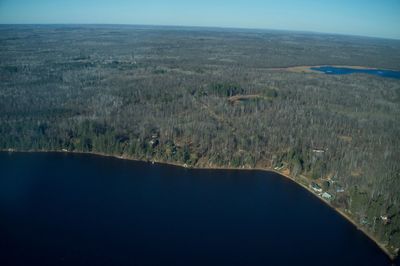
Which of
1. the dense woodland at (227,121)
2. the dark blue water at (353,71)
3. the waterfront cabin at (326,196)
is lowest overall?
the waterfront cabin at (326,196)

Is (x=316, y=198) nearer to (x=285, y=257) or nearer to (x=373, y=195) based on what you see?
(x=373, y=195)

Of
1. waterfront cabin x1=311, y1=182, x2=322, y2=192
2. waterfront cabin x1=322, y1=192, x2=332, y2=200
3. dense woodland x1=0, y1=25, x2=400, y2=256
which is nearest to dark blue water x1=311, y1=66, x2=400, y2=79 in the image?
dense woodland x1=0, y1=25, x2=400, y2=256

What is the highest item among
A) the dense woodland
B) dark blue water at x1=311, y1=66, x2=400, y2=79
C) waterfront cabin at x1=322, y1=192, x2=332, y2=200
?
dark blue water at x1=311, y1=66, x2=400, y2=79

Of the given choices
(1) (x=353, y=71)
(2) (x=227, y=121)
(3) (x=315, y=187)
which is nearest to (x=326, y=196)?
(3) (x=315, y=187)

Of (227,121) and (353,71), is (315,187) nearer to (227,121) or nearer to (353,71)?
(227,121)

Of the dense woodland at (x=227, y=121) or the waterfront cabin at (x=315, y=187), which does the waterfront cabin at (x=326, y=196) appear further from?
the waterfront cabin at (x=315, y=187)

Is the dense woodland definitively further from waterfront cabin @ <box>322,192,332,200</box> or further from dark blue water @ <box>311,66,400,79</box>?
dark blue water @ <box>311,66,400,79</box>

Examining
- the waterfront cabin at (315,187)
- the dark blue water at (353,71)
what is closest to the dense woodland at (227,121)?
the waterfront cabin at (315,187)

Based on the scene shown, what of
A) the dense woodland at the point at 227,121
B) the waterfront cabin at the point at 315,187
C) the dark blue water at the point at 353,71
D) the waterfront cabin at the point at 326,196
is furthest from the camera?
the dark blue water at the point at 353,71

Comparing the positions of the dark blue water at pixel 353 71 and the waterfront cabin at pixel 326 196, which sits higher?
the dark blue water at pixel 353 71
